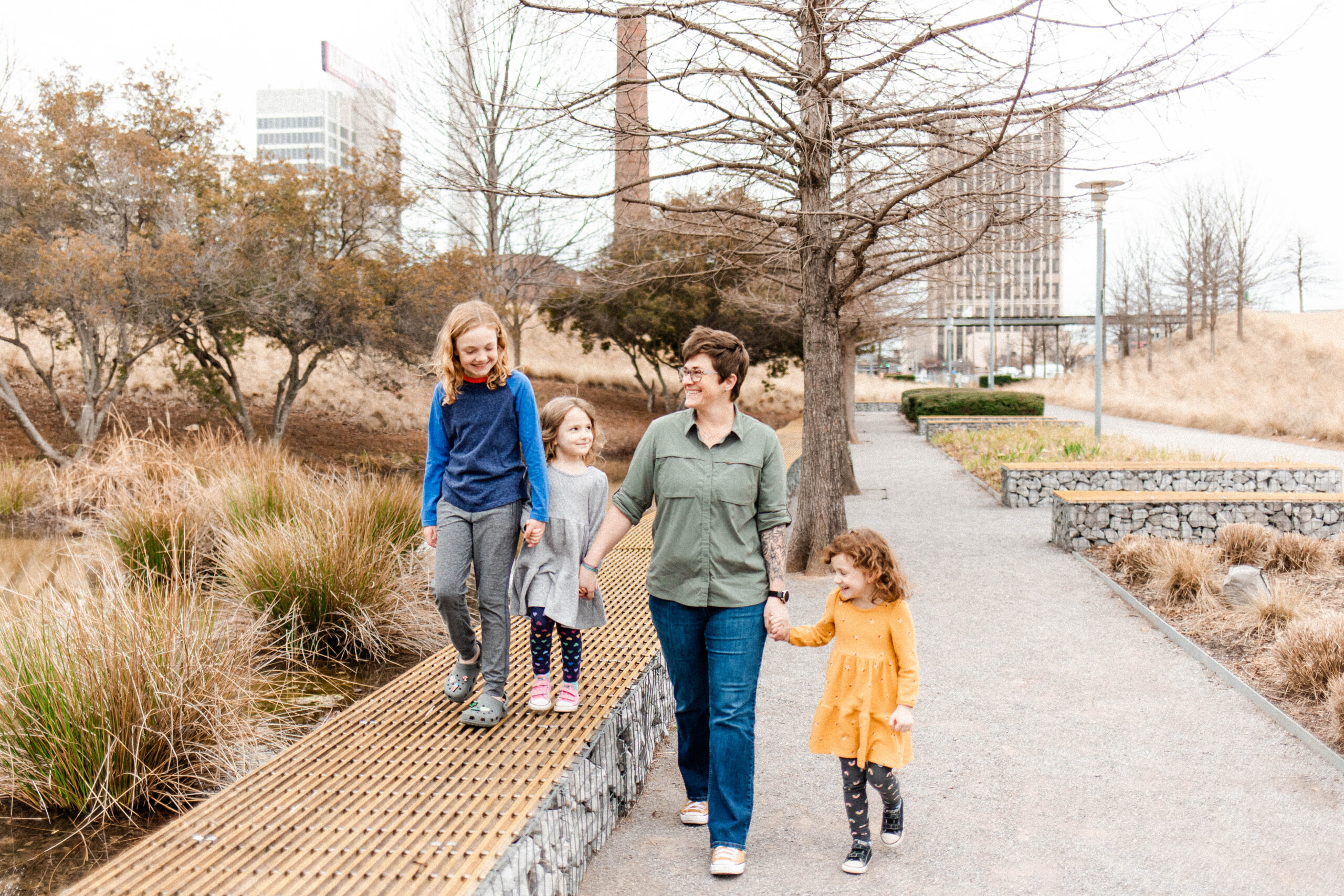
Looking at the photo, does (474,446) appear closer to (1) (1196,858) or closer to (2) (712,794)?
(2) (712,794)

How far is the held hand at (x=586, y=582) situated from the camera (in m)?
3.53

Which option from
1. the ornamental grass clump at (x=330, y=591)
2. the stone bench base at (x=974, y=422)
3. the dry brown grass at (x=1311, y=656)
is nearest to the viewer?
the dry brown grass at (x=1311, y=656)

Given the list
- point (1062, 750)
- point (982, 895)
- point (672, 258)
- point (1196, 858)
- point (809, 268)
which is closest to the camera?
point (982, 895)

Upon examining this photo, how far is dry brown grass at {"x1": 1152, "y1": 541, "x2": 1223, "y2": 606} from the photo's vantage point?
273 inches

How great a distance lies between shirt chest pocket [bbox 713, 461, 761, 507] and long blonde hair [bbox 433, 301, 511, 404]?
100cm

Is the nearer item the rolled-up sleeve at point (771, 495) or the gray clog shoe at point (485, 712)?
the rolled-up sleeve at point (771, 495)

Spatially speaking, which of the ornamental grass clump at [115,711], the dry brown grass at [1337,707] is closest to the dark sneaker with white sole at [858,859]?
the dry brown grass at [1337,707]

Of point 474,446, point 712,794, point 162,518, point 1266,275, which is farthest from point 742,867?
point 1266,275

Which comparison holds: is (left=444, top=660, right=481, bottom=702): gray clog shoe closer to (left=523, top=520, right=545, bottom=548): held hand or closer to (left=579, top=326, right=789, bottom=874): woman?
(left=523, top=520, right=545, bottom=548): held hand

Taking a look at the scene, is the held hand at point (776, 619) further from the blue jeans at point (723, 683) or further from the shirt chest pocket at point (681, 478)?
the shirt chest pocket at point (681, 478)

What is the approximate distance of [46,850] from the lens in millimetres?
3551

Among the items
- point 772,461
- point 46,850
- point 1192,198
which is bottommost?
point 46,850

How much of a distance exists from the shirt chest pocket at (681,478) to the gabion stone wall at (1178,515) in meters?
7.20

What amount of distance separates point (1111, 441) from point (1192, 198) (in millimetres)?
33695
